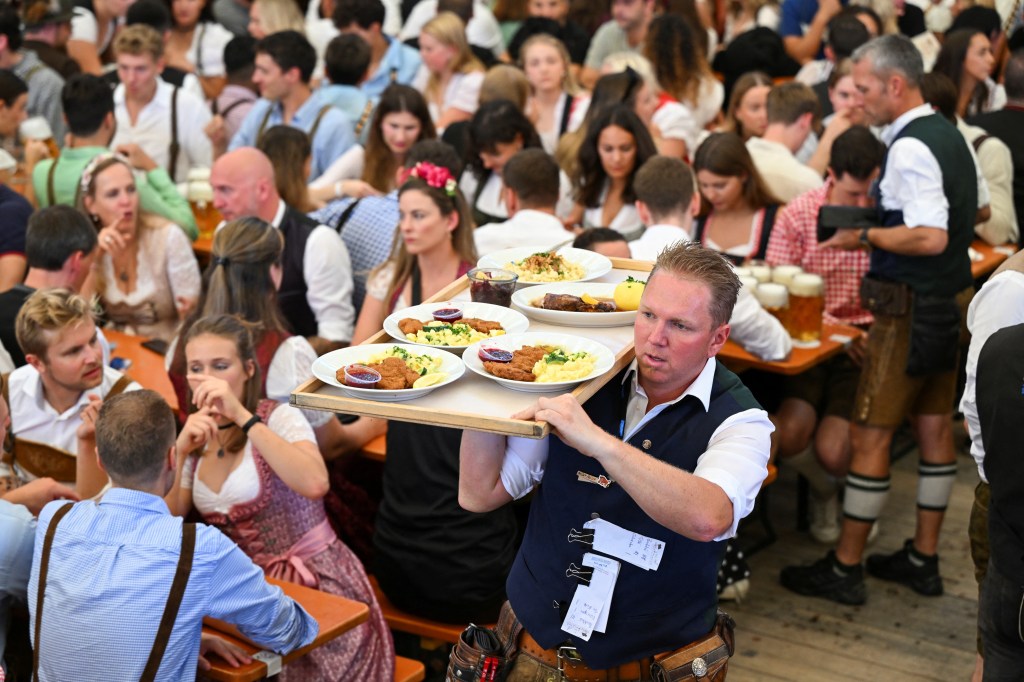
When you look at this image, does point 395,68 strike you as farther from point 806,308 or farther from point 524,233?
point 806,308

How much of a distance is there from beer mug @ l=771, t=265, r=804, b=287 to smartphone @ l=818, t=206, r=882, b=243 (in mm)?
201

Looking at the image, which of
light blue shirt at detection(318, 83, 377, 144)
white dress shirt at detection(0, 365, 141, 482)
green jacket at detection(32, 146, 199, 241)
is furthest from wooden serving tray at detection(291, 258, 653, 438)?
light blue shirt at detection(318, 83, 377, 144)

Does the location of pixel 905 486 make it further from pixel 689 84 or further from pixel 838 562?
pixel 689 84

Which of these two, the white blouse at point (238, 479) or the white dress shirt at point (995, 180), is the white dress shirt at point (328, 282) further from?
the white dress shirt at point (995, 180)

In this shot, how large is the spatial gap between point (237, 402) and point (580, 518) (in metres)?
1.18

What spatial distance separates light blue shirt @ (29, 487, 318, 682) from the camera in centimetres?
261

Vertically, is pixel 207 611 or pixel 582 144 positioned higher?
pixel 582 144

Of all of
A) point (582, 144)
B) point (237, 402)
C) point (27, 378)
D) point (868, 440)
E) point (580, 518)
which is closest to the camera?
point (580, 518)

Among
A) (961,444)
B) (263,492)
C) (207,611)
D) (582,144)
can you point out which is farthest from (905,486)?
(207,611)

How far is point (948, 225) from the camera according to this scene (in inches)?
166

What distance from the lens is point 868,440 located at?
4.44 meters

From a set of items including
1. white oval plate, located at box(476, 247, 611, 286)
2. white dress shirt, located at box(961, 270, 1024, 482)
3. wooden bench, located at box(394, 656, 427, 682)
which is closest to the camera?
white oval plate, located at box(476, 247, 611, 286)

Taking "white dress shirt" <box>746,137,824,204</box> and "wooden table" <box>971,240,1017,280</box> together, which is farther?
"white dress shirt" <box>746,137,824,204</box>

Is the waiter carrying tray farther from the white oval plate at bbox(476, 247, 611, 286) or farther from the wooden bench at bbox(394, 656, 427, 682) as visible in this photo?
the wooden bench at bbox(394, 656, 427, 682)
